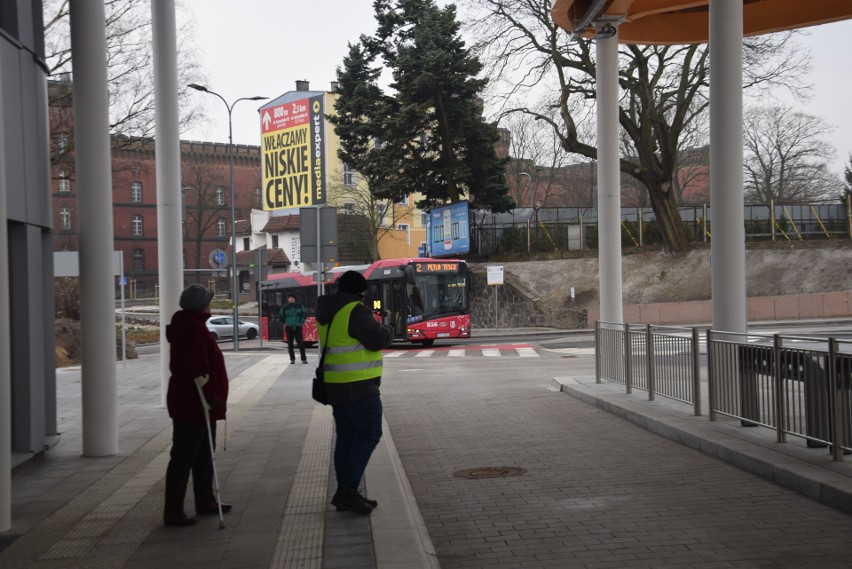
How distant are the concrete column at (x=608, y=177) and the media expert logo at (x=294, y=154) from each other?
5.86 m

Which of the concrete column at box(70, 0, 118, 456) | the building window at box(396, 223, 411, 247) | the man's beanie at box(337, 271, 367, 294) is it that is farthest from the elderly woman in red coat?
the building window at box(396, 223, 411, 247)

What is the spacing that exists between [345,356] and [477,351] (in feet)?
77.3

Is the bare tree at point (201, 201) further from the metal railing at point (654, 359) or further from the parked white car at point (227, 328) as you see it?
the metal railing at point (654, 359)

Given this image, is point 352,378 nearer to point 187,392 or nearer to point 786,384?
point 187,392

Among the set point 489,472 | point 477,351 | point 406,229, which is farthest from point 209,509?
point 406,229

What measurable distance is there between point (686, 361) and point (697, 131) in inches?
1814

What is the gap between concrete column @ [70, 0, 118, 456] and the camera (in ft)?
31.8

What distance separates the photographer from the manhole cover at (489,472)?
8891mm

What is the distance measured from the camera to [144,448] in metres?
10.4

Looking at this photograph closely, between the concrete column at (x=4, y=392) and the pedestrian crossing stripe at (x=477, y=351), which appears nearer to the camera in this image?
the concrete column at (x=4, y=392)

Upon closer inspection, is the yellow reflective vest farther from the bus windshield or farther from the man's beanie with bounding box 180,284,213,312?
the bus windshield

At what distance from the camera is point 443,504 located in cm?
773

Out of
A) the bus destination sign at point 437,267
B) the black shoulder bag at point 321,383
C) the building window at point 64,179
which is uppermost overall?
the building window at point 64,179

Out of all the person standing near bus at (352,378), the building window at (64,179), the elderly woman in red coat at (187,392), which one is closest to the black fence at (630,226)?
the building window at (64,179)
